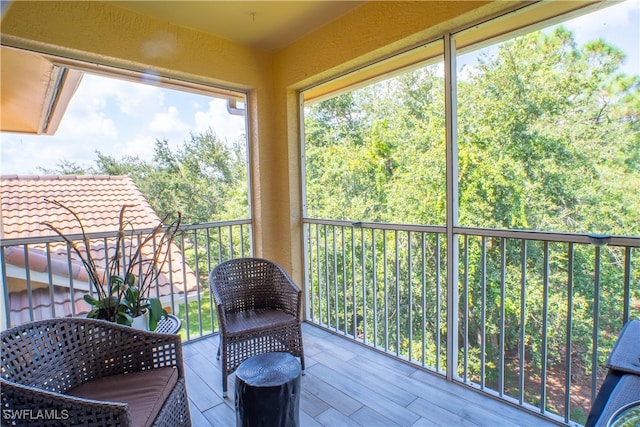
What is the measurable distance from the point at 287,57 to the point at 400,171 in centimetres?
192

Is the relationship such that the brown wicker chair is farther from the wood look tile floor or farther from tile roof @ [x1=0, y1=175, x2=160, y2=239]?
tile roof @ [x1=0, y1=175, x2=160, y2=239]

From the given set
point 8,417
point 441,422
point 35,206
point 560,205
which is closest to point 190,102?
point 35,206

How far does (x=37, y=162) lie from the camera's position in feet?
7.16

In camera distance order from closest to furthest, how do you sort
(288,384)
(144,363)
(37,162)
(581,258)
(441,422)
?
(288,384) < (144,363) < (441,422) < (37,162) < (581,258)

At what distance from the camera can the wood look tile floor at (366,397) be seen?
1788 millimetres

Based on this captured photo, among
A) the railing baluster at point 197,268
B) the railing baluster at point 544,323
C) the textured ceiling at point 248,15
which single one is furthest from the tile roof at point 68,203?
the railing baluster at point 544,323

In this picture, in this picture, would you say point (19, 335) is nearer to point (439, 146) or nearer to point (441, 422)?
point (441, 422)

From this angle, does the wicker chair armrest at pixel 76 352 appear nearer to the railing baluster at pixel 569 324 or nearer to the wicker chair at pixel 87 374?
the wicker chair at pixel 87 374

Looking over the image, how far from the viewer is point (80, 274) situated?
7.86 feet

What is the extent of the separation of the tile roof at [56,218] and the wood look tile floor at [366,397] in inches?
43.5

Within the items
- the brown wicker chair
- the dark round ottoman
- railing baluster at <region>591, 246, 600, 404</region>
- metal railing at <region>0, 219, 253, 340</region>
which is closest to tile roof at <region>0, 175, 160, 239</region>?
metal railing at <region>0, 219, 253, 340</region>

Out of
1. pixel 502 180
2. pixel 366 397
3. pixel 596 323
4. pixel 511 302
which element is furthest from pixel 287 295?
pixel 511 302

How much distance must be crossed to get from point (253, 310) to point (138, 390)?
1.16 meters

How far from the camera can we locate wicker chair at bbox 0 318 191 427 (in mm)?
980
